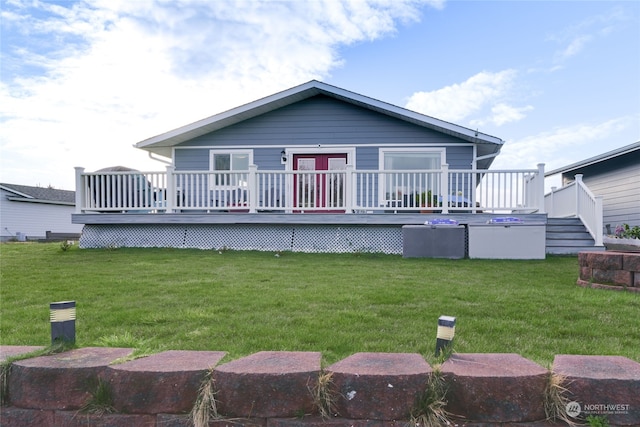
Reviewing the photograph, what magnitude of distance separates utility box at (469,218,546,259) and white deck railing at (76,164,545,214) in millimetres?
813

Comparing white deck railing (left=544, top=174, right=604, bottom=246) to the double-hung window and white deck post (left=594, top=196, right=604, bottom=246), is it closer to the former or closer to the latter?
white deck post (left=594, top=196, right=604, bottom=246)

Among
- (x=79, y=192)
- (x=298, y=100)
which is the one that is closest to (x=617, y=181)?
(x=298, y=100)

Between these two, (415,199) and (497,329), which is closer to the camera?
(497,329)

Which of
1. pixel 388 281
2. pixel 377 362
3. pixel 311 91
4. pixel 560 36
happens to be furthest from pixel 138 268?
pixel 560 36

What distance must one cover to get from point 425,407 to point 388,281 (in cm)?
292

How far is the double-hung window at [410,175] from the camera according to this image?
816 centimetres

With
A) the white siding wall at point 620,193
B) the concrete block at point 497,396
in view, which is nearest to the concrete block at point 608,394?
the concrete block at point 497,396

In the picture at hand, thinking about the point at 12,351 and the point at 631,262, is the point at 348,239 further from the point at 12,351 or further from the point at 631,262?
the point at 12,351

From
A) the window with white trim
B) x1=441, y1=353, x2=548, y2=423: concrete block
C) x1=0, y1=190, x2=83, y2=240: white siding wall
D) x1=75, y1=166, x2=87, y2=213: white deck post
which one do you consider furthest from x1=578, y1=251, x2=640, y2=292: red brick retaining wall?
x1=0, y1=190, x2=83, y2=240: white siding wall

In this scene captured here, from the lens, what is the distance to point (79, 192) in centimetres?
848

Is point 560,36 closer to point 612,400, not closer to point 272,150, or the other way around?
point 272,150

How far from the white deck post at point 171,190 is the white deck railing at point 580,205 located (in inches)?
351

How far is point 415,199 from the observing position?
8.20m

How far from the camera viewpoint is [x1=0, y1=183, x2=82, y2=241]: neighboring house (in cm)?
2114
